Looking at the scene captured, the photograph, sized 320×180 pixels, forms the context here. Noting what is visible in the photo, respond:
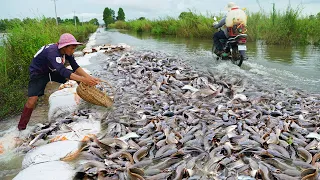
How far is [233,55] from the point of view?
8.91 m

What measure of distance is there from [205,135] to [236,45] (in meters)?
5.56

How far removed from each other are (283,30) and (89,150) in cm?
1362

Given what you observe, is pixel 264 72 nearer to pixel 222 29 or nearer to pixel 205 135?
pixel 222 29

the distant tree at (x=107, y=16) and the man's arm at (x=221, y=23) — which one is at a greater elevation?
the distant tree at (x=107, y=16)

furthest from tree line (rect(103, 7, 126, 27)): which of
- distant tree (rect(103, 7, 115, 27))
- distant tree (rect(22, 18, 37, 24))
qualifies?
distant tree (rect(22, 18, 37, 24))

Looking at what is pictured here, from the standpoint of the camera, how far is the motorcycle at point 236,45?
27.9 feet

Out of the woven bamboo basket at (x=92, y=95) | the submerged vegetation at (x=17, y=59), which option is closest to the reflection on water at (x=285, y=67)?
the woven bamboo basket at (x=92, y=95)

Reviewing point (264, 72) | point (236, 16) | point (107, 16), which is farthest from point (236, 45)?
point (107, 16)

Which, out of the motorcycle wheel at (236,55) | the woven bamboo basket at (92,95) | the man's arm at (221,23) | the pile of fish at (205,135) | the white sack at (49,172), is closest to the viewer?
the white sack at (49,172)

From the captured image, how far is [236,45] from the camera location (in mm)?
8781

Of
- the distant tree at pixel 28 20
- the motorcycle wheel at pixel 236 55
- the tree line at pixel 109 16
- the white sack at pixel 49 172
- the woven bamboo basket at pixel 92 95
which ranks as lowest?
the white sack at pixel 49 172

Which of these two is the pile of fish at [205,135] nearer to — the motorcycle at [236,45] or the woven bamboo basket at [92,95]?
the woven bamboo basket at [92,95]

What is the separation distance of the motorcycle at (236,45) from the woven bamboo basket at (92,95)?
4713 mm

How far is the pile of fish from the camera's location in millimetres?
3068
